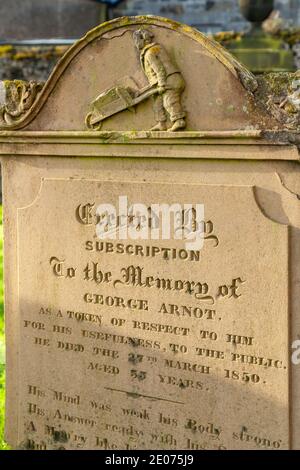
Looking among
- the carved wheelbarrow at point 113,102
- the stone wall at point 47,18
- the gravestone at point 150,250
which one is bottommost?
the gravestone at point 150,250

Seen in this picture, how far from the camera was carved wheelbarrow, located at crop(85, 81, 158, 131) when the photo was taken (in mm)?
3889

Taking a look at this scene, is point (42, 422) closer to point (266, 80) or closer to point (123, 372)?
point (123, 372)

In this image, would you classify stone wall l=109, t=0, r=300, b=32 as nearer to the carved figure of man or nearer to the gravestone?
the gravestone

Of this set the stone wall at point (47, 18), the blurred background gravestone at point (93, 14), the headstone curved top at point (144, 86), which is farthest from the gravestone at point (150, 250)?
the stone wall at point (47, 18)

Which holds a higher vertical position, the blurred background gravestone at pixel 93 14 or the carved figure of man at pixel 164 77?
the blurred background gravestone at pixel 93 14

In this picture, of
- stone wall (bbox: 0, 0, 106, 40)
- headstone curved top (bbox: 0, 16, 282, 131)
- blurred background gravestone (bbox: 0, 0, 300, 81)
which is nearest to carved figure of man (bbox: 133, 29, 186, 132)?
headstone curved top (bbox: 0, 16, 282, 131)

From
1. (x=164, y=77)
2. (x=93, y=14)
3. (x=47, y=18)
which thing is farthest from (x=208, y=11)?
(x=164, y=77)

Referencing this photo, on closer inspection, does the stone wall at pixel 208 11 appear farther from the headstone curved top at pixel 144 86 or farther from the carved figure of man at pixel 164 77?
the carved figure of man at pixel 164 77

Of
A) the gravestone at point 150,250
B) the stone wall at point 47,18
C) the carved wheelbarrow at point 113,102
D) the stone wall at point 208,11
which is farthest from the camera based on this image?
the stone wall at point 47,18

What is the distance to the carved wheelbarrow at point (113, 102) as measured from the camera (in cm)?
389

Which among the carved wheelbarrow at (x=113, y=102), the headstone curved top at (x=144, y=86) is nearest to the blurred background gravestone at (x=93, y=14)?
the headstone curved top at (x=144, y=86)

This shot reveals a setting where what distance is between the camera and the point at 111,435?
4156mm

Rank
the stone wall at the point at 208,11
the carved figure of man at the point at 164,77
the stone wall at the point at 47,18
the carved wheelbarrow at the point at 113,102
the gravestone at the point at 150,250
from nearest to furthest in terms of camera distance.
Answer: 1. the gravestone at the point at 150,250
2. the carved figure of man at the point at 164,77
3. the carved wheelbarrow at the point at 113,102
4. the stone wall at the point at 208,11
5. the stone wall at the point at 47,18

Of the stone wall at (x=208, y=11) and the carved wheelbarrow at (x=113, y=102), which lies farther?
the stone wall at (x=208, y=11)
